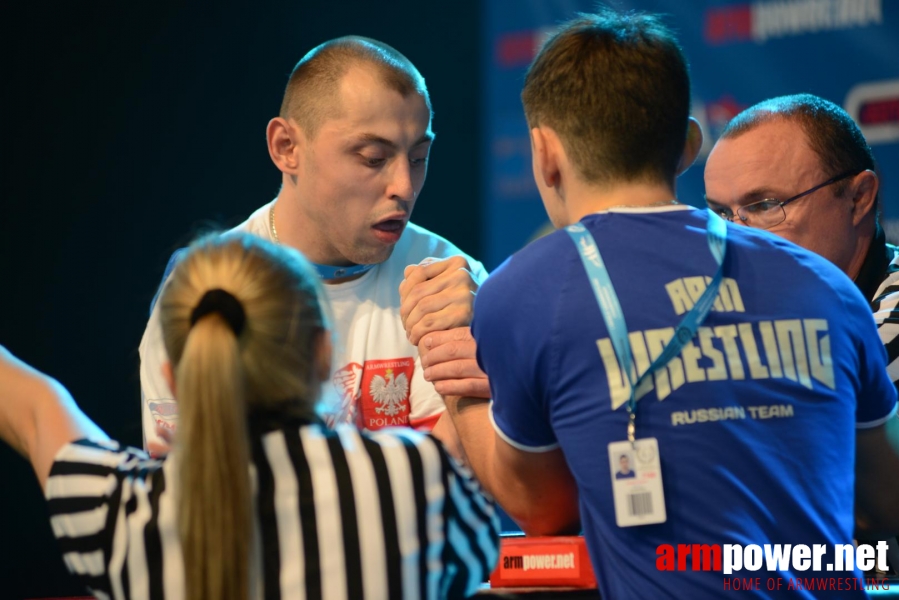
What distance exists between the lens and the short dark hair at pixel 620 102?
4.40 ft

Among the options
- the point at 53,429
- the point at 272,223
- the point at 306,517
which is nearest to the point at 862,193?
the point at 272,223

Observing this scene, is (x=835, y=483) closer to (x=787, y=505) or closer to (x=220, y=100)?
(x=787, y=505)

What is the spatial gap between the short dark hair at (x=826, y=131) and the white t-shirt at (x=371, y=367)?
76 cm

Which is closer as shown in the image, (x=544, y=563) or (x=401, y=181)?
(x=544, y=563)

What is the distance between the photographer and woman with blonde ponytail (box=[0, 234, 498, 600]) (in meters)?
1.14

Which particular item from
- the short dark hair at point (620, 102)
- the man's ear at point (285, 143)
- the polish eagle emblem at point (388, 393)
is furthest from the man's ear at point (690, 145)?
the man's ear at point (285, 143)

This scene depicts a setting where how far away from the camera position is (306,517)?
1.18m

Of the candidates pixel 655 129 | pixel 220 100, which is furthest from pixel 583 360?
pixel 220 100

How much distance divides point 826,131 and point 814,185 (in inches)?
5.1

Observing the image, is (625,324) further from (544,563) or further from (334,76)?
(334,76)

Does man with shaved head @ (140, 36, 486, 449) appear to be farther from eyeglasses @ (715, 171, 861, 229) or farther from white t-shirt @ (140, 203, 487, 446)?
eyeglasses @ (715, 171, 861, 229)

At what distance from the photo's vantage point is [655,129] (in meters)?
1.35

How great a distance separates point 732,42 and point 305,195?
73.0 inches

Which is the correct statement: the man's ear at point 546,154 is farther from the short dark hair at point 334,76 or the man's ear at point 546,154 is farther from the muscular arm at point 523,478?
the short dark hair at point 334,76
